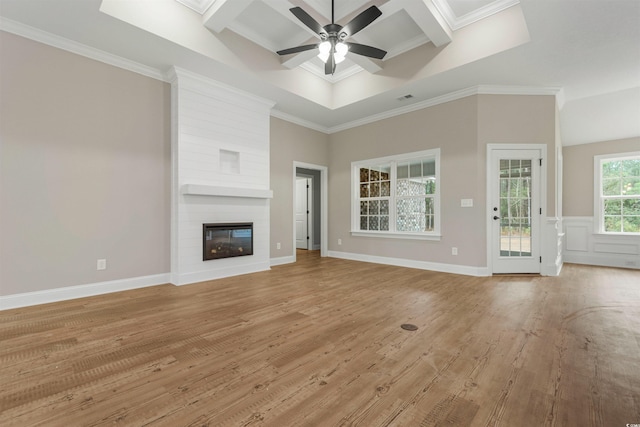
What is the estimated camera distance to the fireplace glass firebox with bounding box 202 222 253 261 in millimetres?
4297

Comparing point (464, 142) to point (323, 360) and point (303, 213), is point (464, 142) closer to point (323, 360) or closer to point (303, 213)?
point (323, 360)

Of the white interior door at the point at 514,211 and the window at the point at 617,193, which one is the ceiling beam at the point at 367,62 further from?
the window at the point at 617,193

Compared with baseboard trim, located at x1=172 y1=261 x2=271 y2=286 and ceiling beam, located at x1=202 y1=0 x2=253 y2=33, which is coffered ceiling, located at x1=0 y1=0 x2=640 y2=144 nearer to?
ceiling beam, located at x1=202 y1=0 x2=253 y2=33

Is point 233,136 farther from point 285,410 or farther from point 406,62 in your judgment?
point 285,410

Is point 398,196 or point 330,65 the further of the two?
point 398,196

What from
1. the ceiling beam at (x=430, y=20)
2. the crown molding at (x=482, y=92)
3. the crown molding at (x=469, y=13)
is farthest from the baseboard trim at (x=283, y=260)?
the crown molding at (x=469, y=13)

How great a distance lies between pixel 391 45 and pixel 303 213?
4917mm

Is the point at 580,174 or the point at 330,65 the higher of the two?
the point at 330,65

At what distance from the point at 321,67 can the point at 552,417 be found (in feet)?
17.3

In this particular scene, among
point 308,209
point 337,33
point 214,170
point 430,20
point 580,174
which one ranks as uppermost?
point 430,20

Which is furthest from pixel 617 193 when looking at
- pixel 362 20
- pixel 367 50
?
pixel 362 20

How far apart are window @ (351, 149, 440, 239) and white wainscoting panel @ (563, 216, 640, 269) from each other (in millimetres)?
3595

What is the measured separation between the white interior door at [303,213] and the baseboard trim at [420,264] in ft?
5.99

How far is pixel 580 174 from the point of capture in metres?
6.19
